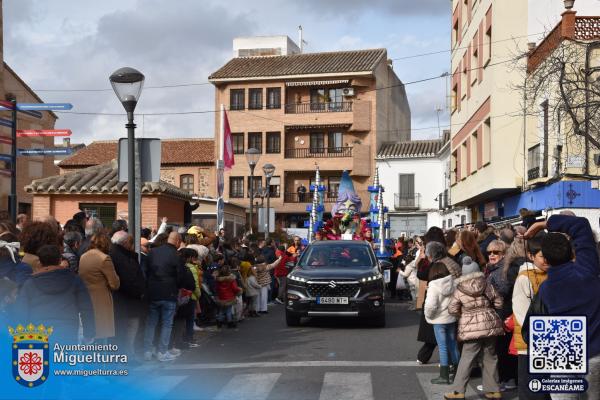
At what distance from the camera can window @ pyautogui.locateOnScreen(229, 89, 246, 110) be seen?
56.4 m

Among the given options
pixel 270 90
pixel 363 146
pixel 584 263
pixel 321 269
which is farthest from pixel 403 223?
pixel 584 263

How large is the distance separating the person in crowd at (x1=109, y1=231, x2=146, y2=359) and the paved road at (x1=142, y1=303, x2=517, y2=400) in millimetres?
636

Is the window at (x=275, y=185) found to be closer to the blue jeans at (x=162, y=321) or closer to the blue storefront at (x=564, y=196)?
the blue storefront at (x=564, y=196)

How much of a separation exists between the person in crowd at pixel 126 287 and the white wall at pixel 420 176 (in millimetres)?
43901

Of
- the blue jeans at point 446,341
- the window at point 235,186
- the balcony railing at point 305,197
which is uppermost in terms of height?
the window at point 235,186

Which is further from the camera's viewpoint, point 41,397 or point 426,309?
point 426,309

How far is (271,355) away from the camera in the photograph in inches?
442

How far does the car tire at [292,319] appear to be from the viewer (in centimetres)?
1469

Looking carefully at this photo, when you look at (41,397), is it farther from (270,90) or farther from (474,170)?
(270,90)

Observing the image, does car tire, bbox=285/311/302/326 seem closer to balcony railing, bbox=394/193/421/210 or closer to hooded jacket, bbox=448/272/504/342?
hooded jacket, bbox=448/272/504/342

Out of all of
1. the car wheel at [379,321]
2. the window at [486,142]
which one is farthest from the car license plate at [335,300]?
the window at [486,142]

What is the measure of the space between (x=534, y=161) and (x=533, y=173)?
1.92 ft

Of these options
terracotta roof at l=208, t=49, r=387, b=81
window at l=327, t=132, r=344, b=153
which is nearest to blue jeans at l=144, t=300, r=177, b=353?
terracotta roof at l=208, t=49, r=387, b=81

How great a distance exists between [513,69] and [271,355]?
54.2 feet
